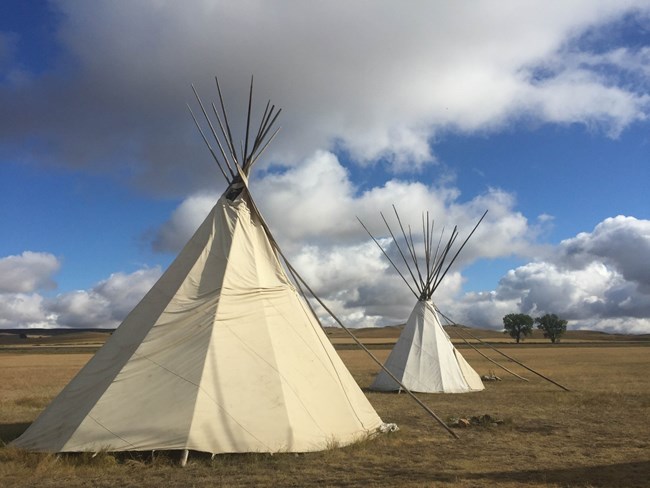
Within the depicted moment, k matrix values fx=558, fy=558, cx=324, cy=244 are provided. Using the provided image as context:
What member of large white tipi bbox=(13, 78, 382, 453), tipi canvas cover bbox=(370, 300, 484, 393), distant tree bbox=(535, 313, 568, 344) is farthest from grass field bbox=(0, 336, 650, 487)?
distant tree bbox=(535, 313, 568, 344)

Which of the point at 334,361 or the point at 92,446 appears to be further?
the point at 334,361

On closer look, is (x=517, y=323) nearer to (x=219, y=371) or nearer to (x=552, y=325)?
(x=552, y=325)

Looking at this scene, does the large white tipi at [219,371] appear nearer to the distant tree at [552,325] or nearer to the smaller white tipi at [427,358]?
the smaller white tipi at [427,358]

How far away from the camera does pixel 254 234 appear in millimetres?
10352

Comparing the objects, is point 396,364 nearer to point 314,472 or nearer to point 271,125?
point 271,125

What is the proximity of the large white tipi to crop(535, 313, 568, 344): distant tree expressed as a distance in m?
111

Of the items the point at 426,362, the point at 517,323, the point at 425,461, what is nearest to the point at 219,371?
the point at 425,461

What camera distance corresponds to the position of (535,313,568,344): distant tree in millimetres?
110125

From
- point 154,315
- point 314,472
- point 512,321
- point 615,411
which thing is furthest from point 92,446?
point 512,321

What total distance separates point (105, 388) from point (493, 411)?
31.2 feet

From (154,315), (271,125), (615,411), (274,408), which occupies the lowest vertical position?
(615,411)

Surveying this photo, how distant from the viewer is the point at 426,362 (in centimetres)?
1917

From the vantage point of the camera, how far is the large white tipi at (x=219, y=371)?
7652 mm

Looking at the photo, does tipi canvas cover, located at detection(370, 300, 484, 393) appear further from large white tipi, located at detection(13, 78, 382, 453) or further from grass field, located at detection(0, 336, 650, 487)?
large white tipi, located at detection(13, 78, 382, 453)
